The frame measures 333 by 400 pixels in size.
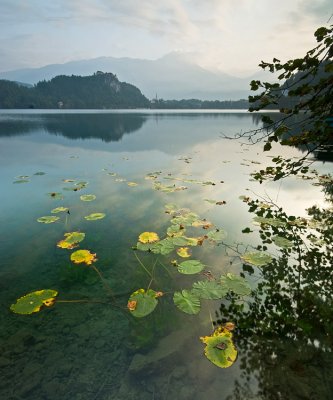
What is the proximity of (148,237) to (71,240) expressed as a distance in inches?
113

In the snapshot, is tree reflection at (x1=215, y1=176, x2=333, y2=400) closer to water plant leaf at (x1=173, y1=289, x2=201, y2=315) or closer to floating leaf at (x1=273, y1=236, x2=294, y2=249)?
floating leaf at (x1=273, y1=236, x2=294, y2=249)

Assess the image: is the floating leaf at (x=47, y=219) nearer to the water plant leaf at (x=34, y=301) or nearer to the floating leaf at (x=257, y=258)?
the water plant leaf at (x=34, y=301)

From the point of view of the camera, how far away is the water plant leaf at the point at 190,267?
7797 millimetres

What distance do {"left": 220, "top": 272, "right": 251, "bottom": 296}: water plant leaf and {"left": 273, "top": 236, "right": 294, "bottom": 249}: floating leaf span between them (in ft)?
8.47

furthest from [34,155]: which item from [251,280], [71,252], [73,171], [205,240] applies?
[251,280]

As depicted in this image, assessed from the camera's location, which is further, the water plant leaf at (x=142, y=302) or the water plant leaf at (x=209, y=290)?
the water plant leaf at (x=209, y=290)

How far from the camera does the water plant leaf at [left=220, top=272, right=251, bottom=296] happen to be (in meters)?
6.99

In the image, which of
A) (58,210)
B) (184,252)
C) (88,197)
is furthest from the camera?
(88,197)

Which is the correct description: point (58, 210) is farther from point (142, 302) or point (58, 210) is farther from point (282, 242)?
point (282, 242)

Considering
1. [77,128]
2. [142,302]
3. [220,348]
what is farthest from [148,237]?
[77,128]

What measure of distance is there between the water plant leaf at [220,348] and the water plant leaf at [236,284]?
144 centimetres

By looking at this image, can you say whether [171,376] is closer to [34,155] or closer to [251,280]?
[251,280]

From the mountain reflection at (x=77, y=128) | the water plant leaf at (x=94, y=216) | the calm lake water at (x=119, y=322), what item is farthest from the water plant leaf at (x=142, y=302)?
the mountain reflection at (x=77, y=128)

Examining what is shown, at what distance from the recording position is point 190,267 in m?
7.97
